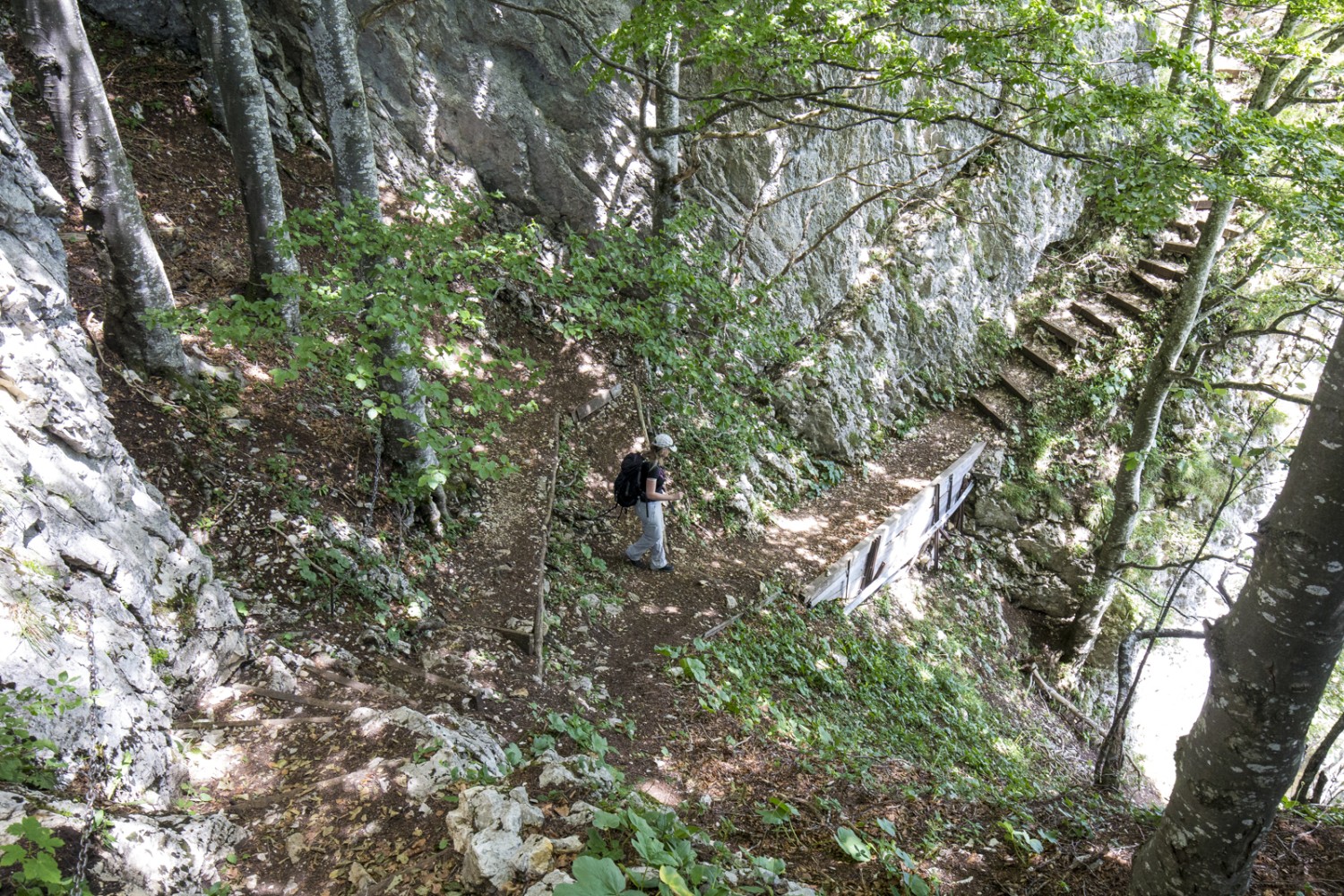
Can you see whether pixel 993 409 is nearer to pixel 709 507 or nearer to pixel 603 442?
pixel 709 507

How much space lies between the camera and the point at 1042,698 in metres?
12.6

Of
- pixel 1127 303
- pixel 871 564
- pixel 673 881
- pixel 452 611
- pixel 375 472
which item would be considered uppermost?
pixel 1127 303

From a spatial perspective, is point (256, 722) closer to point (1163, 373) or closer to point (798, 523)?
point (798, 523)

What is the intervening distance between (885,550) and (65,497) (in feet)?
33.8

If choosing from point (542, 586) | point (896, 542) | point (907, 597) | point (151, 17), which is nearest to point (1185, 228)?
point (896, 542)

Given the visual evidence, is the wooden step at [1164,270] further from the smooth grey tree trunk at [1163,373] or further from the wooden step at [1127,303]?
the smooth grey tree trunk at [1163,373]

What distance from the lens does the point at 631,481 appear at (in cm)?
852

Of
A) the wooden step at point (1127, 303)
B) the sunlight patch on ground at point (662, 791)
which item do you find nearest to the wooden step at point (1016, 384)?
the wooden step at point (1127, 303)

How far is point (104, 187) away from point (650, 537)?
6456mm

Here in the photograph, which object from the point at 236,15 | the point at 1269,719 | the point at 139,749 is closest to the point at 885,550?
the point at 1269,719

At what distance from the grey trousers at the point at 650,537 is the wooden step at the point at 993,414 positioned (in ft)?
33.9

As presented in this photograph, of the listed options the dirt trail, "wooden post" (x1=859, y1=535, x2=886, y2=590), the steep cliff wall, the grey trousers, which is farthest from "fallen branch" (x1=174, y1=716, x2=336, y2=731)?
"wooden post" (x1=859, y1=535, x2=886, y2=590)

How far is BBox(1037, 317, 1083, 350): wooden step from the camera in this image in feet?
54.7

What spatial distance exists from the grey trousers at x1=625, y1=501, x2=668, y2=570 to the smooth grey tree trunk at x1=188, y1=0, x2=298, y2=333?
4359 mm
